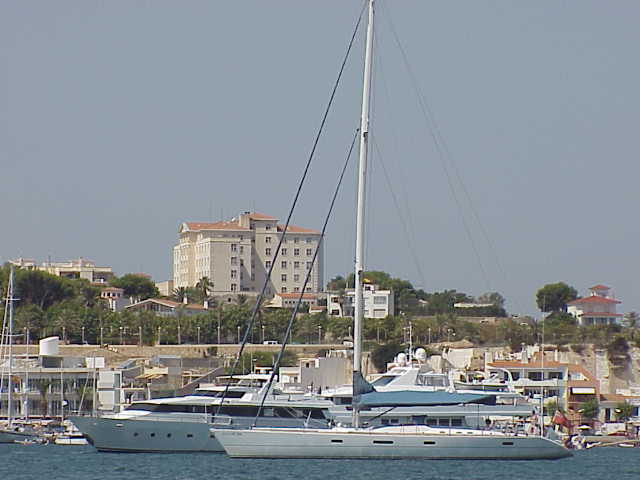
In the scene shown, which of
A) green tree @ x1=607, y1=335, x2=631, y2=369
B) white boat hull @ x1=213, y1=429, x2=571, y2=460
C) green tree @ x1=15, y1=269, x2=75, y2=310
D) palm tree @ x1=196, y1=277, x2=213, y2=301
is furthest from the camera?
palm tree @ x1=196, y1=277, x2=213, y2=301

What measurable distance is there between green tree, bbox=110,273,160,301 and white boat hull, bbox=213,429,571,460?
89.4 m

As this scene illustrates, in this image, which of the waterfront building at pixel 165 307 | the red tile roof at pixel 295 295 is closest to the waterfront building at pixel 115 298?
the waterfront building at pixel 165 307

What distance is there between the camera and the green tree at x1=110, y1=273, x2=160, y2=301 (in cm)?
12781

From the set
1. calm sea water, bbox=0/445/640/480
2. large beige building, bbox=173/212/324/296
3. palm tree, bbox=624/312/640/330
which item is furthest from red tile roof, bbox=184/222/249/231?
calm sea water, bbox=0/445/640/480

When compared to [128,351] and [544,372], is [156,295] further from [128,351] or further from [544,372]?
[544,372]

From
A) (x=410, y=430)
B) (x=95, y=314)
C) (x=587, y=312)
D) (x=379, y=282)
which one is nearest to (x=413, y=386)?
(x=410, y=430)

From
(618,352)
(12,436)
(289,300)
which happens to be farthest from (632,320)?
(12,436)

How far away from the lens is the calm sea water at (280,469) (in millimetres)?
35844

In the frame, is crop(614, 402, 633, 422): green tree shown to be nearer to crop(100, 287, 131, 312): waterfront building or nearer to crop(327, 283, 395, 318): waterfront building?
crop(327, 283, 395, 318): waterfront building

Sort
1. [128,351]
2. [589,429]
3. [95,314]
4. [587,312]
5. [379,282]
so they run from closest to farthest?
[589,429], [128,351], [95,314], [587,312], [379,282]

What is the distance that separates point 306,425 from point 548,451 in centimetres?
671

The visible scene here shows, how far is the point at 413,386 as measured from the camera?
4144cm

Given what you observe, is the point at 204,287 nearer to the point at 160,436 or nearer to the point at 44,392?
the point at 44,392

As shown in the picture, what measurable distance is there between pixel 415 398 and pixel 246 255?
91.5 metres
